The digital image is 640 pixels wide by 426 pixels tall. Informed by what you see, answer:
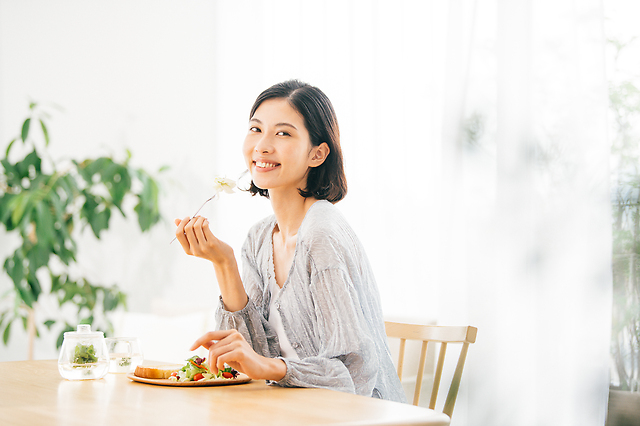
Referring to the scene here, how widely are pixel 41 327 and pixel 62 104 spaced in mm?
1205

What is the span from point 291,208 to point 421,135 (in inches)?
49.7

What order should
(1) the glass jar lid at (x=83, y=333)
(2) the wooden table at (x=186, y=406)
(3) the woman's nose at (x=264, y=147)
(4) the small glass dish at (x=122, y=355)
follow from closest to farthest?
(2) the wooden table at (x=186, y=406) < (1) the glass jar lid at (x=83, y=333) < (4) the small glass dish at (x=122, y=355) < (3) the woman's nose at (x=264, y=147)

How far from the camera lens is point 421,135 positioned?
262cm

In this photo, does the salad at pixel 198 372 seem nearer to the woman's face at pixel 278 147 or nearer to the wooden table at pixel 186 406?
the wooden table at pixel 186 406

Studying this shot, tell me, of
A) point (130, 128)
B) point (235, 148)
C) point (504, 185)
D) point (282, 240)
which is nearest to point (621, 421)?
point (504, 185)

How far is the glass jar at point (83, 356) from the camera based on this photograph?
117cm

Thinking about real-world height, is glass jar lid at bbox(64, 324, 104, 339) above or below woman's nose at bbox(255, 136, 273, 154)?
below

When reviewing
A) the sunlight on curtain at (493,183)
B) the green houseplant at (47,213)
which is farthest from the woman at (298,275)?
the green houseplant at (47,213)

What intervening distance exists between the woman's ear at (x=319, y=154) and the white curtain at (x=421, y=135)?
96 cm

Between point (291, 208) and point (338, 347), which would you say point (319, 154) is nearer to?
point (291, 208)

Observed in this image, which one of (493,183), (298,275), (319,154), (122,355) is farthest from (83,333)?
(493,183)

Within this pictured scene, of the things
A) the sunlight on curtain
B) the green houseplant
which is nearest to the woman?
the sunlight on curtain

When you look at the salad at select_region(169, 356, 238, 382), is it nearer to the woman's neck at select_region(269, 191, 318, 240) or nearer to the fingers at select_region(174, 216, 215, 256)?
the fingers at select_region(174, 216, 215, 256)

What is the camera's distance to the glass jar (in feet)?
3.84
